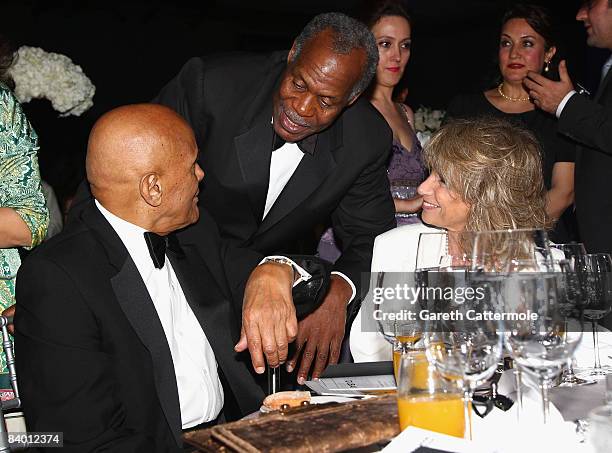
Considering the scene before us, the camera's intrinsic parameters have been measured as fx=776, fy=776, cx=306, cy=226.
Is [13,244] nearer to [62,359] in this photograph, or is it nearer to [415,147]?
[62,359]

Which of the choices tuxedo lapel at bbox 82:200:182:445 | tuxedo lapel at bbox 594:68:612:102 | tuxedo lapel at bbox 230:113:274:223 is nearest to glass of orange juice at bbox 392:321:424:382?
tuxedo lapel at bbox 82:200:182:445

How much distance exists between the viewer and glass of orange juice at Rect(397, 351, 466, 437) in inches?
49.9

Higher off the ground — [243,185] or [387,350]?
[243,185]

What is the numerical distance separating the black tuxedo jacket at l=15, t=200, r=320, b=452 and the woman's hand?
1.57 meters

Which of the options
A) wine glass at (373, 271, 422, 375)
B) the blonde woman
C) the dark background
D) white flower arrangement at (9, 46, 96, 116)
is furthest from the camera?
the dark background

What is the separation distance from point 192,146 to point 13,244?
2.20 ft

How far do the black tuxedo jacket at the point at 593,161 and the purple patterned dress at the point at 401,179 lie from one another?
0.75 metres

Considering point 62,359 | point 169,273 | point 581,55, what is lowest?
A: point 62,359

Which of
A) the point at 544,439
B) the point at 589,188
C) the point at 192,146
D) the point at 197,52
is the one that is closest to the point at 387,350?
the point at 192,146

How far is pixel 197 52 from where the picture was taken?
8617 millimetres

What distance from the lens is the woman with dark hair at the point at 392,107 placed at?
3.80 m

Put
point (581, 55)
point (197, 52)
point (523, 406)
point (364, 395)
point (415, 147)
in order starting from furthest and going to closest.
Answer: point (197, 52)
point (581, 55)
point (415, 147)
point (364, 395)
point (523, 406)

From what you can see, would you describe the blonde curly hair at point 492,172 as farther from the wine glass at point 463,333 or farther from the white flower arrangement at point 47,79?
the white flower arrangement at point 47,79

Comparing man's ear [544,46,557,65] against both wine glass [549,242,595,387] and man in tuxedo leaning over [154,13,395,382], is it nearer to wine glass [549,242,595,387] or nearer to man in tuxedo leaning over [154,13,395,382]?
man in tuxedo leaning over [154,13,395,382]
